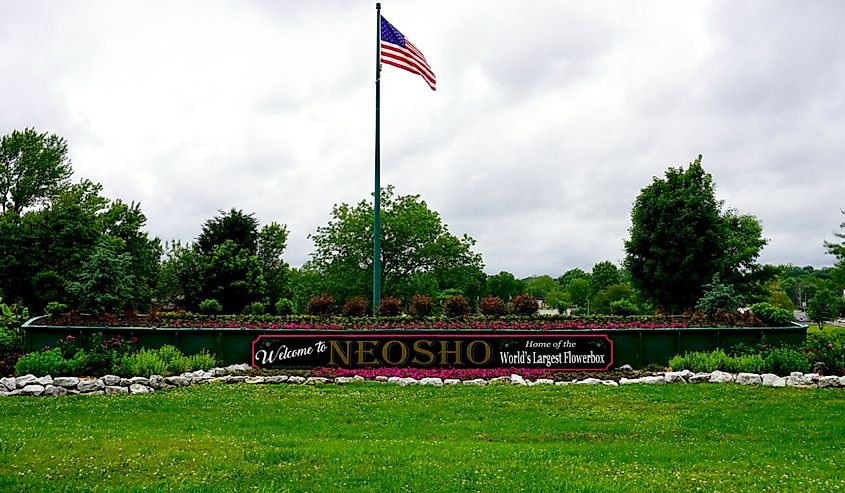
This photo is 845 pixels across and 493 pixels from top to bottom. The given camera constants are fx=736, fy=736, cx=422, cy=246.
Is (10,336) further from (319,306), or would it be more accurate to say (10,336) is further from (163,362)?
(319,306)

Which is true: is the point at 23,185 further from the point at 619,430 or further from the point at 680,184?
the point at 619,430

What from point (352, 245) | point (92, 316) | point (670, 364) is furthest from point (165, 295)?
point (670, 364)

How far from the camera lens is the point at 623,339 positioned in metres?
17.5

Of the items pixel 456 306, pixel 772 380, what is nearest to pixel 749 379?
pixel 772 380

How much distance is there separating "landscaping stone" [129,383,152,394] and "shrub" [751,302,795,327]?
14.4 meters

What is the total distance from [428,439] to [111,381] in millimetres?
7715

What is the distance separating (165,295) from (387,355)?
31765 mm

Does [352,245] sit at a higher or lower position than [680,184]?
lower

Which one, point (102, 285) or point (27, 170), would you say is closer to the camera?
point (102, 285)

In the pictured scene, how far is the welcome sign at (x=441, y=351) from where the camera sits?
17.3 m

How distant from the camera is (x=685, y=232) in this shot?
3294cm

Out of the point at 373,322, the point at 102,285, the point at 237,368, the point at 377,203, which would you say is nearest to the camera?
the point at 237,368

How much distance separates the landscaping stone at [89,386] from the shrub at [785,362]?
1362 centimetres

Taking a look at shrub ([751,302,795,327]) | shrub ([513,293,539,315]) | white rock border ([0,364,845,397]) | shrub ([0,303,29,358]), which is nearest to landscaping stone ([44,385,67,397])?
white rock border ([0,364,845,397])
